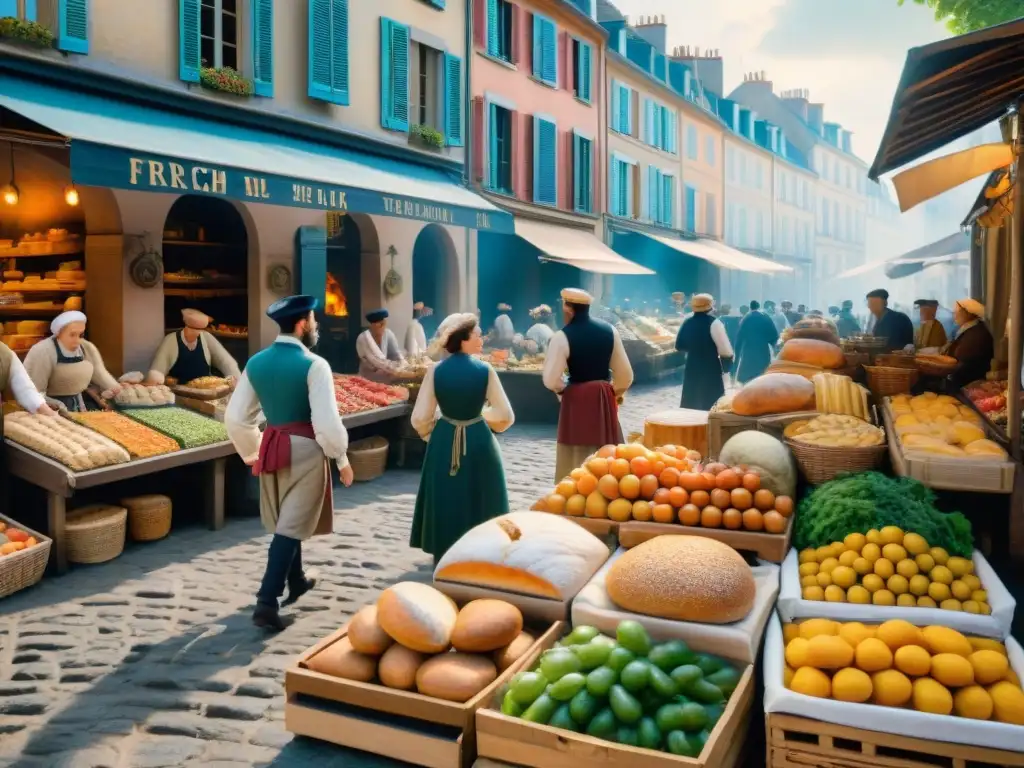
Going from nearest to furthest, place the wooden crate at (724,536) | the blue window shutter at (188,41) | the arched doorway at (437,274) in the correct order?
the wooden crate at (724,536) < the blue window shutter at (188,41) < the arched doorway at (437,274)

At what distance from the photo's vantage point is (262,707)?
412cm

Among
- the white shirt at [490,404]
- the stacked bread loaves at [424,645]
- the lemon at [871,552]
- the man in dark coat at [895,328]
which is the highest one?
the man in dark coat at [895,328]

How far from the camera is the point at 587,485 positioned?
195 inches

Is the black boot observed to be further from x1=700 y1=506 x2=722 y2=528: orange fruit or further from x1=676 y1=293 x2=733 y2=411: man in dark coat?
x1=676 y1=293 x2=733 y2=411: man in dark coat

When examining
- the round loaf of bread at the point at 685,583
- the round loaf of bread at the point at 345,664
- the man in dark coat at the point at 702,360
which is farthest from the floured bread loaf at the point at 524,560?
the man in dark coat at the point at 702,360

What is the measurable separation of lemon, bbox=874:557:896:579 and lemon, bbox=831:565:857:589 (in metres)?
0.10

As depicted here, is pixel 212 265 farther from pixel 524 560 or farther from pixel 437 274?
pixel 524 560

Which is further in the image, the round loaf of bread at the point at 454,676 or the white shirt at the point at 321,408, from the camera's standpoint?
the white shirt at the point at 321,408

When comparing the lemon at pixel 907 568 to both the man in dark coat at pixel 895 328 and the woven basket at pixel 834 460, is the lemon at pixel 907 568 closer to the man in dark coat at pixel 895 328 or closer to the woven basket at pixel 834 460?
the woven basket at pixel 834 460

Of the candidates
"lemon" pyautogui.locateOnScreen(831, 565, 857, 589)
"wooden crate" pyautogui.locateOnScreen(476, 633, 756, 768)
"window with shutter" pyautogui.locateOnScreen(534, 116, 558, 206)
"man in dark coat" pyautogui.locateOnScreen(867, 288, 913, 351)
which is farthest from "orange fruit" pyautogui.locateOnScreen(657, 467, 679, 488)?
"window with shutter" pyautogui.locateOnScreen(534, 116, 558, 206)

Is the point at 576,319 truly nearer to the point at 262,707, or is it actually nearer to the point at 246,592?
the point at 246,592

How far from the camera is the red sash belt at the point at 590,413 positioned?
22.5 ft

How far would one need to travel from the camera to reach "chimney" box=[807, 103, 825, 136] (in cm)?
4966

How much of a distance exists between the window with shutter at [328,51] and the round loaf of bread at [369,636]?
9.74m
